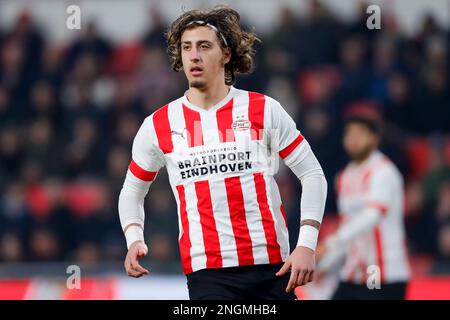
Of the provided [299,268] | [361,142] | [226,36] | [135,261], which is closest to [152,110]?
[361,142]

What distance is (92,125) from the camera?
11188 mm

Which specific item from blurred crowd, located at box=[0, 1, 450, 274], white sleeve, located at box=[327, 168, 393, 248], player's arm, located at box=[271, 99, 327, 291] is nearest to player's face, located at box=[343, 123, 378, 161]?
white sleeve, located at box=[327, 168, 393, 248]

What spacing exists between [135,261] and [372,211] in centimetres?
293

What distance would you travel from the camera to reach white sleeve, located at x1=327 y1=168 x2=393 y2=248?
7316 mm

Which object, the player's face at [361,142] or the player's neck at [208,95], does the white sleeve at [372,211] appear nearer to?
the player's face at [361,142]

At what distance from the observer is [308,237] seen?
15.8 ft

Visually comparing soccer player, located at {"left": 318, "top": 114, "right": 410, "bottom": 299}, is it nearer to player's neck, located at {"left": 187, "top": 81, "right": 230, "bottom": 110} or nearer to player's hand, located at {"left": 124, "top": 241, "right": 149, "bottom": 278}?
player's neck, located at {"left": 187, "top": 81, "right": 230, "bottom": 110}

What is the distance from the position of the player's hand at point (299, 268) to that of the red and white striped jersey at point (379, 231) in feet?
9.00

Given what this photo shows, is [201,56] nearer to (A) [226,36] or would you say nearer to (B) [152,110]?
(A) [226,36]

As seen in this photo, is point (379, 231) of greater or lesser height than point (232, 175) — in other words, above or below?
above

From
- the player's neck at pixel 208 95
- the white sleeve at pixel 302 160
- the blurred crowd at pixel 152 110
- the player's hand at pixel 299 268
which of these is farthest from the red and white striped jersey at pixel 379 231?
the player's hand at pixel 299 268

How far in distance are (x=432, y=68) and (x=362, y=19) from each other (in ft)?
2.87

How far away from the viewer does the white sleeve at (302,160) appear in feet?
16.2

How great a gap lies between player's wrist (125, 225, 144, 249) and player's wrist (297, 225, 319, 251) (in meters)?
0.75
